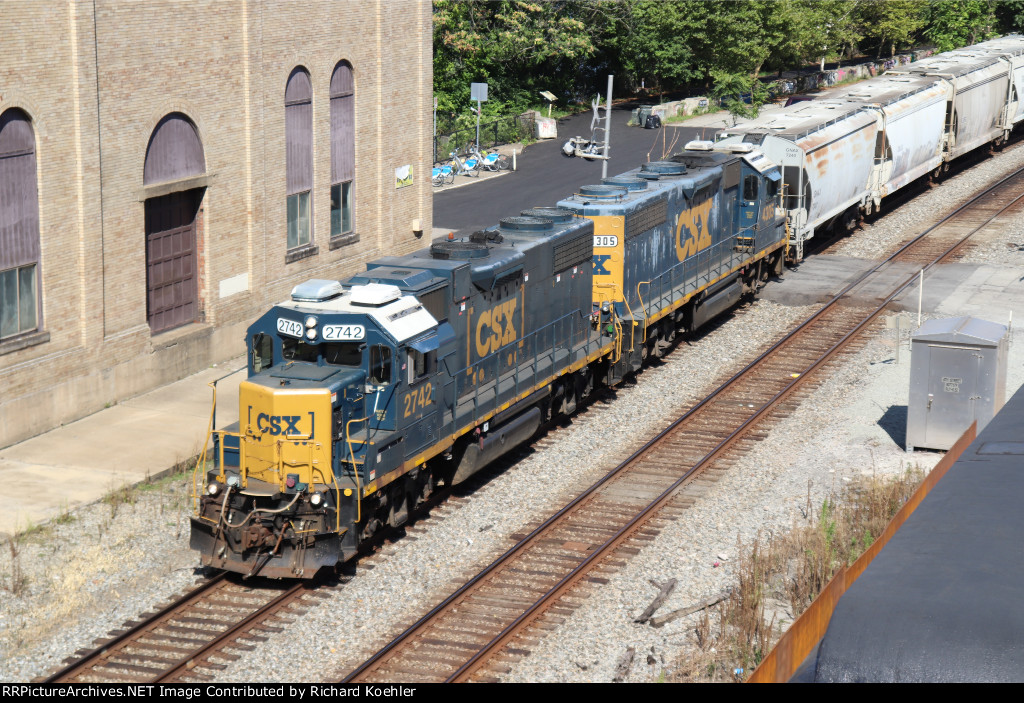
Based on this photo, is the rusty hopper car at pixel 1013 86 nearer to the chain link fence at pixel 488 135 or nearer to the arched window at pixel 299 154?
the chain link fence at pixel 488 135

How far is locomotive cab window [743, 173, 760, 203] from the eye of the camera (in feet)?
103

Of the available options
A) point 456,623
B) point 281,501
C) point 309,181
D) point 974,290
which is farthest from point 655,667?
point 974,290

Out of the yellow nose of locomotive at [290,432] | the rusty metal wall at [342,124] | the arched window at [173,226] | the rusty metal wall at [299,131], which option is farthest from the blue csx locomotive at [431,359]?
the rusty metal wall at [342,124]

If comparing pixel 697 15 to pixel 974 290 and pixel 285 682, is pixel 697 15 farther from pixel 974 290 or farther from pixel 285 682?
pixel 285 682

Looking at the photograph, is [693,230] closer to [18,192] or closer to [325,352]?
[325,352]

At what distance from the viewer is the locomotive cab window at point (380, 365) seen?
16.8 metres

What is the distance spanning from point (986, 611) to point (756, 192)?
983 inches

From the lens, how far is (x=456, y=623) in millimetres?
15633

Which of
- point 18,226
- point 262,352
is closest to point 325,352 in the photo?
point 262,352

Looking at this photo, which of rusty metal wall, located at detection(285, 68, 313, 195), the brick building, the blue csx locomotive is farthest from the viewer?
rusty metal wall, located at detection(285, 68, 313, 195)

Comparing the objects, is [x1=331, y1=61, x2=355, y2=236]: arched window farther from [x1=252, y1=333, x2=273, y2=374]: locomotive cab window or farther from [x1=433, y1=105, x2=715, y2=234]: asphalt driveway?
[x1=252, y1=333, x2=273, y2=374]: locomotive cab window

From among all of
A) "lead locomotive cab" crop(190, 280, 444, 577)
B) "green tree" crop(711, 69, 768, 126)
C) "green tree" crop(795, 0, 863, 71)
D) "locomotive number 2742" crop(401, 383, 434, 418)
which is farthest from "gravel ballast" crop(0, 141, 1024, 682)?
"green tree" crop(795, 0, 863, 71)

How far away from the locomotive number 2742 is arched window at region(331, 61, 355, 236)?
14248 millimetres

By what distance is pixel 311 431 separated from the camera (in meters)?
16.0
